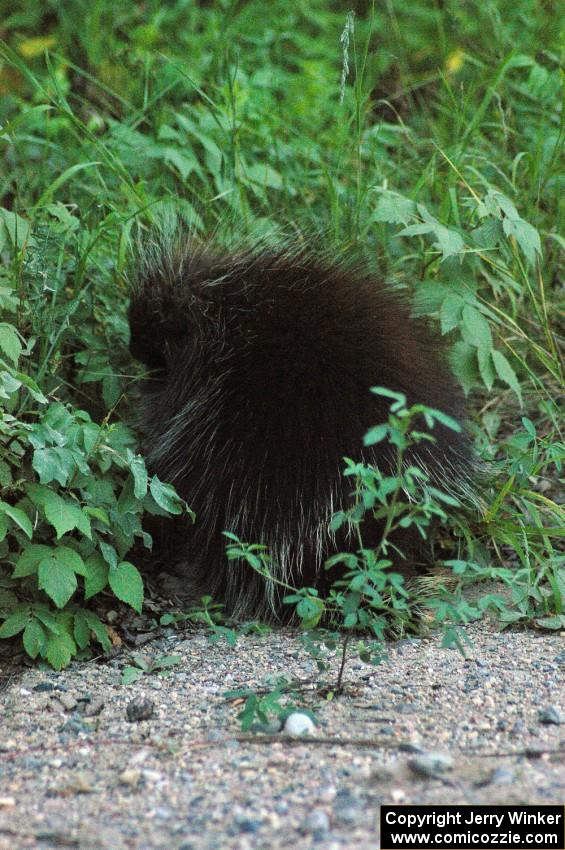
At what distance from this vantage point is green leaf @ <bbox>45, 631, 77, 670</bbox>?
294 cm

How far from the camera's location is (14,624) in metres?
2.95

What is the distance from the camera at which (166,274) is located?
382 cm

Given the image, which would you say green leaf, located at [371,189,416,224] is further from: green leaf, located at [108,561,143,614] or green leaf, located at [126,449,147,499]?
green leaf, located at [108,561,143,614]

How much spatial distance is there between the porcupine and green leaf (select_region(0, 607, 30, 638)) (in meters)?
0.69

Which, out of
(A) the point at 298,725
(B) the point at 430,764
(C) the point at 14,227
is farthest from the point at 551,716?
(C) the point at 14,227

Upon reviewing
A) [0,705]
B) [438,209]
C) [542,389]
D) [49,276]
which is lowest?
[0,705]

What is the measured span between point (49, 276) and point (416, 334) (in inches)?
51.3

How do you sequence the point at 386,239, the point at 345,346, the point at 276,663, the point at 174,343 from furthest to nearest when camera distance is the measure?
the point at 386,239, the point at 174,343, the point at 345,346, the point at 276,663

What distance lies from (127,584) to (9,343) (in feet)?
2.60

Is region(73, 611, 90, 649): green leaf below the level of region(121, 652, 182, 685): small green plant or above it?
above

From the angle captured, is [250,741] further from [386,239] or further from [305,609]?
[386,239]

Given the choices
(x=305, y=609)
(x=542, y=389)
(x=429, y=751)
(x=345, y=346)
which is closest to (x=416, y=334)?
(x=345, y=346)

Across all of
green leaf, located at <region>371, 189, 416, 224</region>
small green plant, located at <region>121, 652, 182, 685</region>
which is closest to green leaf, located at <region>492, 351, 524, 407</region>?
green leaf, located at <region>371, 189, 416, 224</region>

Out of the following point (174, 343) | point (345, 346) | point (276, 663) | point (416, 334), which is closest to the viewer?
point (276, 663)
